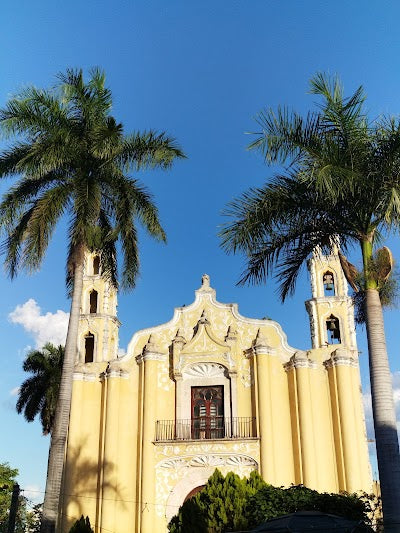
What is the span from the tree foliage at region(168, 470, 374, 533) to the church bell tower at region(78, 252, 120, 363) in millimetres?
11224

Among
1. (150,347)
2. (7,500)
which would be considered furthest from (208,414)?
(7,500)

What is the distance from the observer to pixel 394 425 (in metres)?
11.5

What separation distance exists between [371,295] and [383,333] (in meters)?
0.81

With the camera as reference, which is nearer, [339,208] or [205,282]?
[339,208]

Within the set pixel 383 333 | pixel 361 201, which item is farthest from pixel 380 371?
pixel 361 201

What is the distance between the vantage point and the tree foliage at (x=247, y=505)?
17.0 metres

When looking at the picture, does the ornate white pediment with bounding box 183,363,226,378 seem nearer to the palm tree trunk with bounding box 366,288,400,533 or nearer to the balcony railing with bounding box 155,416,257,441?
the balcony railing with bounding box 155,416,257,441

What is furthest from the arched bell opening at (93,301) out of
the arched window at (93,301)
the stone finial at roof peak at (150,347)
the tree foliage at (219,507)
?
the tree foliage at (219,507)

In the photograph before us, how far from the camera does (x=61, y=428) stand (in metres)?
15.6

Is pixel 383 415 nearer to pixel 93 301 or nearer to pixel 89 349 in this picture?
pixel 89 349

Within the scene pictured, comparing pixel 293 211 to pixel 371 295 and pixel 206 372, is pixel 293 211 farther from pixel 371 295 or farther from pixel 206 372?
pixel 206 372

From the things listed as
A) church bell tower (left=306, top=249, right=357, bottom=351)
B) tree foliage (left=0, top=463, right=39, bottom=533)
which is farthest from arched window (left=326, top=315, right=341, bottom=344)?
tree foliage (left=0, top=463, right=39, bottom=533)

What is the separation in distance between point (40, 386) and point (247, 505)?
19.9 m

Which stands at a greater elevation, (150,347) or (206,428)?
(150,347)
